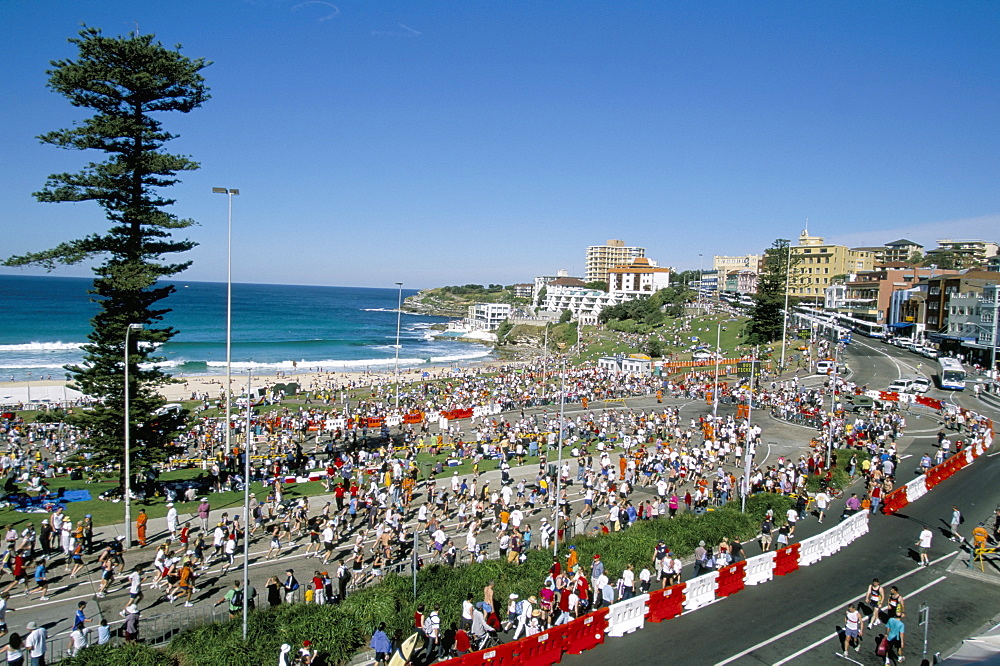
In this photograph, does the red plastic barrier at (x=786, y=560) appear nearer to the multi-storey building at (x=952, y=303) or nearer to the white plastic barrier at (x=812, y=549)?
the white plastic barrier at (x=812, y=549)

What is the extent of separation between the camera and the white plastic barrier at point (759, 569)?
47.0ft

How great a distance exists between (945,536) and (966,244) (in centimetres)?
13402

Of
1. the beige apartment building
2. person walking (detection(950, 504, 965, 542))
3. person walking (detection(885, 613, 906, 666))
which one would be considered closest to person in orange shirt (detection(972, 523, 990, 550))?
person walking (detection(950, 504, 965, 542))

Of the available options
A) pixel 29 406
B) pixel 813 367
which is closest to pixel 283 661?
pixel 29 406

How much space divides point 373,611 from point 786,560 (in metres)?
10.1

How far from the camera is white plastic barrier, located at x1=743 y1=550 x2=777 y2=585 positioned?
14328 millimetres

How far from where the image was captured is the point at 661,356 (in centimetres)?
5669

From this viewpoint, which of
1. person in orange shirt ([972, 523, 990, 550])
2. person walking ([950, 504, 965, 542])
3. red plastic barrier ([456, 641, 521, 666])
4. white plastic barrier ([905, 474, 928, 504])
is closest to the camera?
red plastic barrier ([456, 641, 521, 666])

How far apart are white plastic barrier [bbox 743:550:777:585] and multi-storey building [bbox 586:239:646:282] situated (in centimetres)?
16617

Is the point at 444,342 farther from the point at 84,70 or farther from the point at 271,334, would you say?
the point at 84,70

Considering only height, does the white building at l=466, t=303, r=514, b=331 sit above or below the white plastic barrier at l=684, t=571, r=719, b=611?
above

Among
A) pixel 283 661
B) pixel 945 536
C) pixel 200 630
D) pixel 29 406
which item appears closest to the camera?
pixel 283 661

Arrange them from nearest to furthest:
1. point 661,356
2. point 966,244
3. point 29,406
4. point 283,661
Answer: point 283,661, point 29,406, point 661,356, point 966,244

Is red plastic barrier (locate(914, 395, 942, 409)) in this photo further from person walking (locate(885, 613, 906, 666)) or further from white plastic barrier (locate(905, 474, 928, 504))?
person walking (locate(885, 613, 906, 666))
